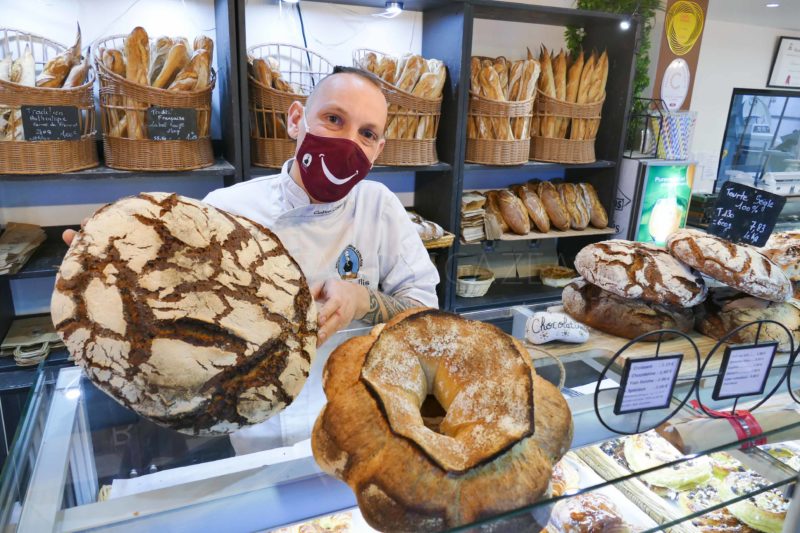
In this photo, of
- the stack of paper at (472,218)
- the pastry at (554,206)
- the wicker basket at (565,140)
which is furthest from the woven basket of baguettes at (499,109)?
the pastry at (554,206)

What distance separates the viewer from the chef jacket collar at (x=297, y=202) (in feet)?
4.88

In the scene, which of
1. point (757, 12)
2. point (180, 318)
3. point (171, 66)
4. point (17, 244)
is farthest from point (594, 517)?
point (757, 12)

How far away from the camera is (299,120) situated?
4.86ft

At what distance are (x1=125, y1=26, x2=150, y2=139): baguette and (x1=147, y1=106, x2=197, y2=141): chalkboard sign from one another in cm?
5

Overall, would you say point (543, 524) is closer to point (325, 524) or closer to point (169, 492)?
point (325, 524)

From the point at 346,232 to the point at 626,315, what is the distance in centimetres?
84

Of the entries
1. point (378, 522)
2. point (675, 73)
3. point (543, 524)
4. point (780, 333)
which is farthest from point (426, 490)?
point (675, 73)

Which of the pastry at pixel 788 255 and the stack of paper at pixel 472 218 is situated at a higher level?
the pastry at pixel 788 255

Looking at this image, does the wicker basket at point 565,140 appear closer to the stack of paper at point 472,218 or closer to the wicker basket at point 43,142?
the stack of paper at point 472,218

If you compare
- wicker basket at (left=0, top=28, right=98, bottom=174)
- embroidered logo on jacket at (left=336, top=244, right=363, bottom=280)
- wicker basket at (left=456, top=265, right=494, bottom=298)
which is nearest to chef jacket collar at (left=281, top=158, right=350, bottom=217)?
embroidered logo on jacket at (left=336, top=244, right=363, bottom=280)

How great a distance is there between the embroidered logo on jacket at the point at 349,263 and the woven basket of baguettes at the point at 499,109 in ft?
5.06

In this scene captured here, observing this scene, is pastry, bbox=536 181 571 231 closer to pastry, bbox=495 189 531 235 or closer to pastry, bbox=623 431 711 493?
pastry, bbox=495 189 531 235

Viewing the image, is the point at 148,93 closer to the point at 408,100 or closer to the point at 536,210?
the point at 408,100

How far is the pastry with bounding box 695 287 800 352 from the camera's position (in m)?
1.41
